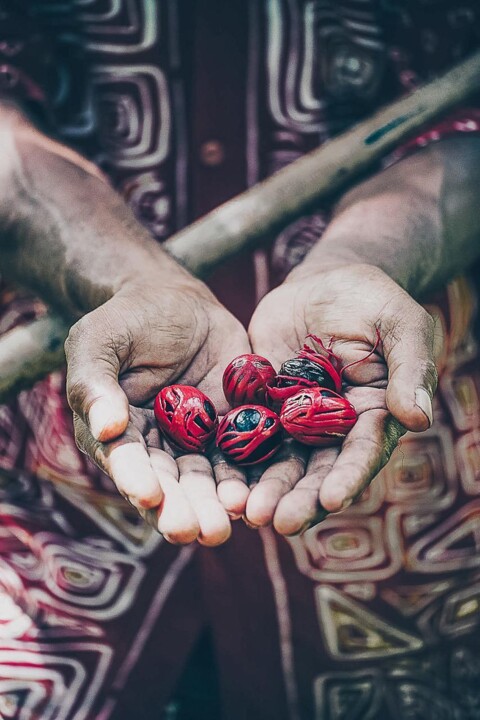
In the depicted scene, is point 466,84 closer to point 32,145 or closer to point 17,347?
point 32,145

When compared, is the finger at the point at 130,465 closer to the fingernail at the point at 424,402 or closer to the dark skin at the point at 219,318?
the dark skin at the point at 219,318

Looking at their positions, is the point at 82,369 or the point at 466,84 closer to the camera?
the point at 82,369

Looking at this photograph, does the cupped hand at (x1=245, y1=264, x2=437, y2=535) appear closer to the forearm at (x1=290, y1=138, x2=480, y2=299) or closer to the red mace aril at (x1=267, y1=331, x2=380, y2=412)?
the red mace aril at (x1=267, y1=331, x2=380, y2=412)

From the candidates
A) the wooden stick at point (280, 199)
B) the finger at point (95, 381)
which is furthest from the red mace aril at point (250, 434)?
the wooden stick at point (280, 199)

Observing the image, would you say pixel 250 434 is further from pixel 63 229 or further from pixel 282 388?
pixel 63 229

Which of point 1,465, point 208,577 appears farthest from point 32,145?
point 208,577

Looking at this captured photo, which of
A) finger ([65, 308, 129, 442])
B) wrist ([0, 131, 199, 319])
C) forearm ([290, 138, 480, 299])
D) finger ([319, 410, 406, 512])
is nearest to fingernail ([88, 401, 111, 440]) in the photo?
finger ([65, 308, 129, 442])

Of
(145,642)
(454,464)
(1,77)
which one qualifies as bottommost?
(145,642)
